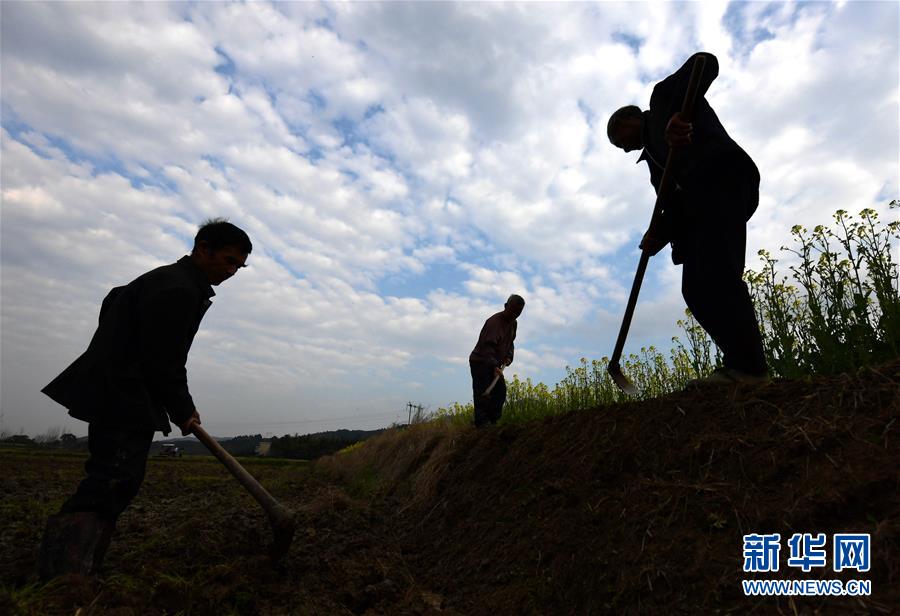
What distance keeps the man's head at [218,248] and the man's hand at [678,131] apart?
2.68 m

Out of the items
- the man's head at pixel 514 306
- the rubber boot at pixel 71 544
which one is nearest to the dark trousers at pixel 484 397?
the man's head at pixel 514 306

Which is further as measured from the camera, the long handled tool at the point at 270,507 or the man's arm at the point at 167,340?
the long handled tool at the point at 270,507

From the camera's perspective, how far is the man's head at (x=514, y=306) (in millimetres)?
6328

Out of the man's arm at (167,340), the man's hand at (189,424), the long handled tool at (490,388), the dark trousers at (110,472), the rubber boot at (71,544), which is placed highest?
the long handled tool at (490,388)

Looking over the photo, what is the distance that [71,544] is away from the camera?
2.41 metres

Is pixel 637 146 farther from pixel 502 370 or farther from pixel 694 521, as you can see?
pixel 502 370

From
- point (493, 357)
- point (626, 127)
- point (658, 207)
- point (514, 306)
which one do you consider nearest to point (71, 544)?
point (658, 207)

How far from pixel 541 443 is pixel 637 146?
7.40 feet

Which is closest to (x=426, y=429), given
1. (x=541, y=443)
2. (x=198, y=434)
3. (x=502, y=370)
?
(x=502, y=370)

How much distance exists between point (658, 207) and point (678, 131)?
52cm

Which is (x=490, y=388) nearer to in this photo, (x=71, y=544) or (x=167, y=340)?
(x=167, y=340)

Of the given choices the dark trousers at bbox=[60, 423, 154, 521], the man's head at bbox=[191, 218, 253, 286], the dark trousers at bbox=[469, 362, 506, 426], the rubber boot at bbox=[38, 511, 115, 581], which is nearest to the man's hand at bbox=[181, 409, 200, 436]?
the dark trousers at bbox=[60, 423, 154, 521]

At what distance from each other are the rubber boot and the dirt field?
0.11m

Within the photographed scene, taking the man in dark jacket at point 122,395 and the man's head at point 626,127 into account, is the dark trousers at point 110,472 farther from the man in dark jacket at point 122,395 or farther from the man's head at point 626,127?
the man's head at point 626,127
